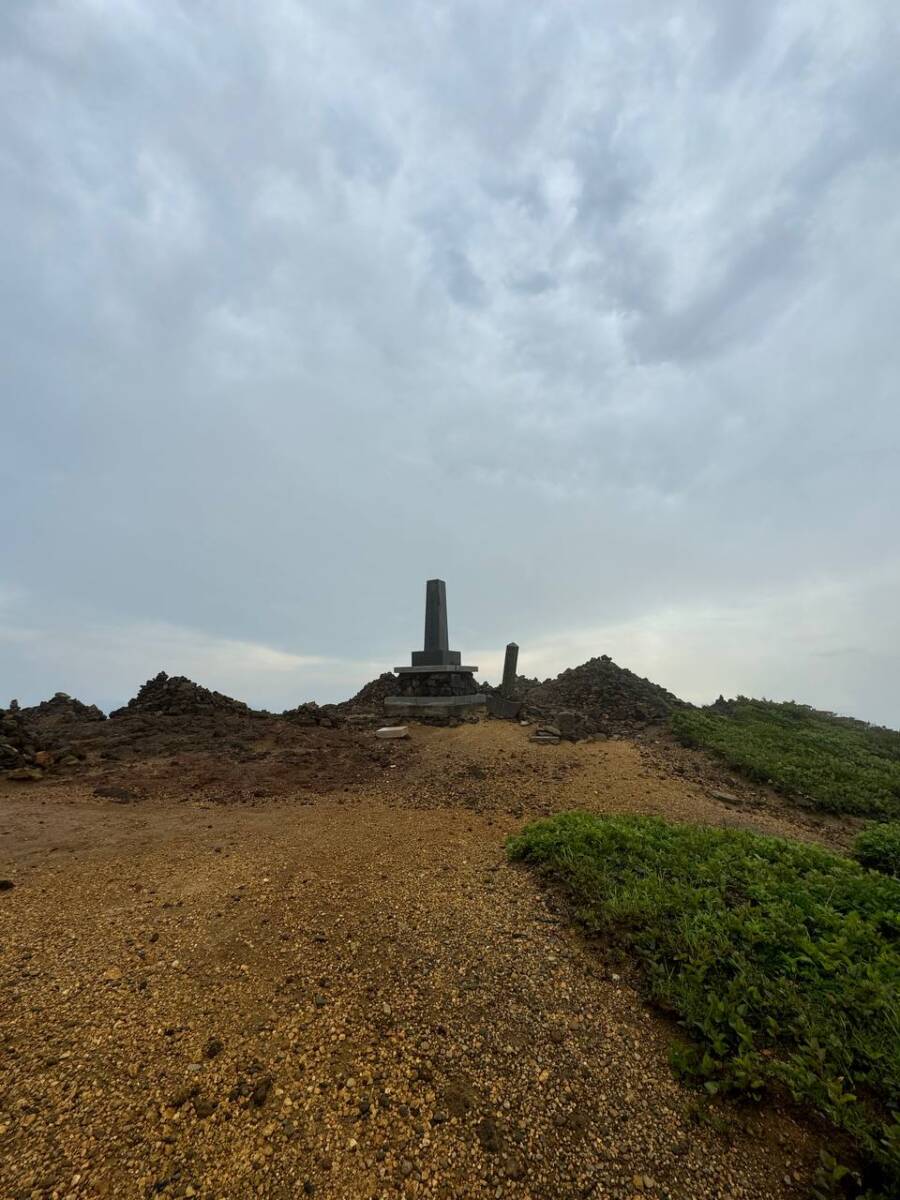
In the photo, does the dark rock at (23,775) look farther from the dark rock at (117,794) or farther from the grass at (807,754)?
the grass at (807,754)

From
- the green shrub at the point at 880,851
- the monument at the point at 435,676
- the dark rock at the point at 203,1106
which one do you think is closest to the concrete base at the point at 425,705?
the monument at the point at 435,676

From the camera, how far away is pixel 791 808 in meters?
10.9

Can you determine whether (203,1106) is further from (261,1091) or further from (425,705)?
(425,705)

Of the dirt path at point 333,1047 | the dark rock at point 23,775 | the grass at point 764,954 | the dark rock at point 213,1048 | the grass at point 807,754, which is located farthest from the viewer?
the grass at point 807,754

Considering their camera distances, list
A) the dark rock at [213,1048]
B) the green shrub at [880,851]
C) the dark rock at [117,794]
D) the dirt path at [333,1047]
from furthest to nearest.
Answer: the dark rock at [117,794] < the green shrub at [880,851] < the dark rock at [213,1048] < the dirt path at [333,1047]

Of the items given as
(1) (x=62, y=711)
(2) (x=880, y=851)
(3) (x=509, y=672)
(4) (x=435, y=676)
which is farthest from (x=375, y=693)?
(2) (x=880, y=851)

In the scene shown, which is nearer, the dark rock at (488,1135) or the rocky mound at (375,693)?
the dark rock at (488,1135)

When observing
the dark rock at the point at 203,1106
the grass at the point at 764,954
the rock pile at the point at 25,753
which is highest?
the rock pile at the point at 25,753

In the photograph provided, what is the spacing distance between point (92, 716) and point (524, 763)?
49.4ft

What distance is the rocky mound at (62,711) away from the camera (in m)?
17.7

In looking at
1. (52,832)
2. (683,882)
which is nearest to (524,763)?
(683,882)

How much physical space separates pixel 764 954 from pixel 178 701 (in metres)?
17.8

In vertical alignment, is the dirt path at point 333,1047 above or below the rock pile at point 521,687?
below

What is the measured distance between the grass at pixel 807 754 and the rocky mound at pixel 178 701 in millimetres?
14651
